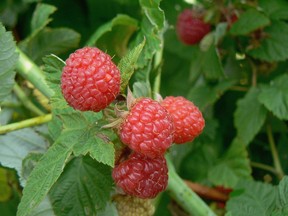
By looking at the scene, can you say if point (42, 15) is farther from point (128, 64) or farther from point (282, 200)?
point (282, 200)

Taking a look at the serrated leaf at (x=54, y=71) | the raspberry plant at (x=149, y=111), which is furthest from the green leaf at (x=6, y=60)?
the serrated leaf at (x=54, y=71)

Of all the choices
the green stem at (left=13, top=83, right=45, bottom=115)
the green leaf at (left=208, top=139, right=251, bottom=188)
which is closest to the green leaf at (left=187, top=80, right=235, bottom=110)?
the green leaf at (left=208, top=139, right=251, bottom=188)

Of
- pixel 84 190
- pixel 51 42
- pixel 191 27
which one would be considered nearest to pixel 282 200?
pixel 84 190

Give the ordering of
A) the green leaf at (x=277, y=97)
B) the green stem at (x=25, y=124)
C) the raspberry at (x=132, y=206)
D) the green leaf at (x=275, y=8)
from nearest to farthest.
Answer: the raspberry at (x=132, y=206) < the green stem at (x=25, y=124) < the green leaf at (x=277, y=97) < the green leaf at (x=275, y=8)

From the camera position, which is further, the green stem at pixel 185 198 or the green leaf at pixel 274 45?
the green leaf at pixel 274 45

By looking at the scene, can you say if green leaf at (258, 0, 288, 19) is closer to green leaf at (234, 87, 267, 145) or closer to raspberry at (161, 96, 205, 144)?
green leaf at (234, 87, 267, 145)

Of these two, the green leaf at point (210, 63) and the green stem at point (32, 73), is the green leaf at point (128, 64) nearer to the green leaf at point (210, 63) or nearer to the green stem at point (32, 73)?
the green stem at point (32, 73)

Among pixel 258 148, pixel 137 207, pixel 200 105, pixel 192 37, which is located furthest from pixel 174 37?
pixel 137 207
